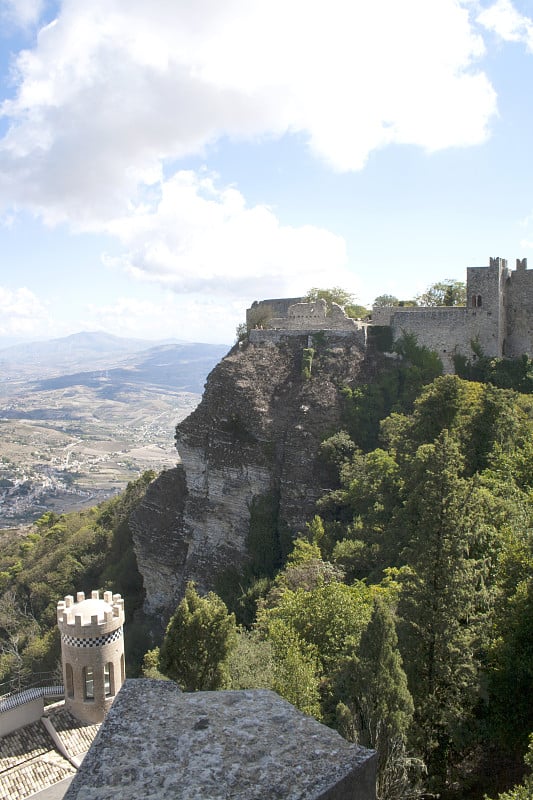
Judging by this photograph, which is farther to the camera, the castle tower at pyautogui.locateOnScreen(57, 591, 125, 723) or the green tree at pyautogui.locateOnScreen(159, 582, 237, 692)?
the castle tower at pyautogui.locateOnScreen(57, 591, 125, 723)

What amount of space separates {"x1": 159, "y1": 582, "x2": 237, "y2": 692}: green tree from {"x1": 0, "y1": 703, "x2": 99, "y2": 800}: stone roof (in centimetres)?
548

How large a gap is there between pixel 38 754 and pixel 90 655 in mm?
3542

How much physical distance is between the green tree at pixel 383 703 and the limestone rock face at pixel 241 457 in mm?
24251

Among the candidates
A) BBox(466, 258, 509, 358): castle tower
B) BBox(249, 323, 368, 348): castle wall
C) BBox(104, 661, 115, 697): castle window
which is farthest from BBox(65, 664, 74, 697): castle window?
BBox(466, 258, 509, 358): castle tower

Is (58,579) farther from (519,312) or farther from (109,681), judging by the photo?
(519,312)

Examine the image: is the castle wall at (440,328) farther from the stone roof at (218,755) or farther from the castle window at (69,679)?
the stone roof at (218,755)

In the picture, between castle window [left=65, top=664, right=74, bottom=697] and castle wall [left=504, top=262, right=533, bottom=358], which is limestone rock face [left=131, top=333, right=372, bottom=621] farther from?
castle window [left=65, top=664, right=74, bottom=697]

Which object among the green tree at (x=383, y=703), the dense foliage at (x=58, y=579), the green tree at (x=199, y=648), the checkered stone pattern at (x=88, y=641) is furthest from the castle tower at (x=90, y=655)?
the dense foliage at (x=58, y=579)

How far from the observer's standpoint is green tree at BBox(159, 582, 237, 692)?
A: 54.1 feet

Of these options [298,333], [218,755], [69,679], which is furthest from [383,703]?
[298,333]

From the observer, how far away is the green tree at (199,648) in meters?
A: 16.5

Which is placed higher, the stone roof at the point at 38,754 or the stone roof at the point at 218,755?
the stone roof at the point at 218,755

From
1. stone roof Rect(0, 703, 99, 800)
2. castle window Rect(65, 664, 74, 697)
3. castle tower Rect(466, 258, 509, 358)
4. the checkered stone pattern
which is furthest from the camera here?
castle tower Rect(466, 258, 509, 358)

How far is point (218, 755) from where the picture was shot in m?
5.18
